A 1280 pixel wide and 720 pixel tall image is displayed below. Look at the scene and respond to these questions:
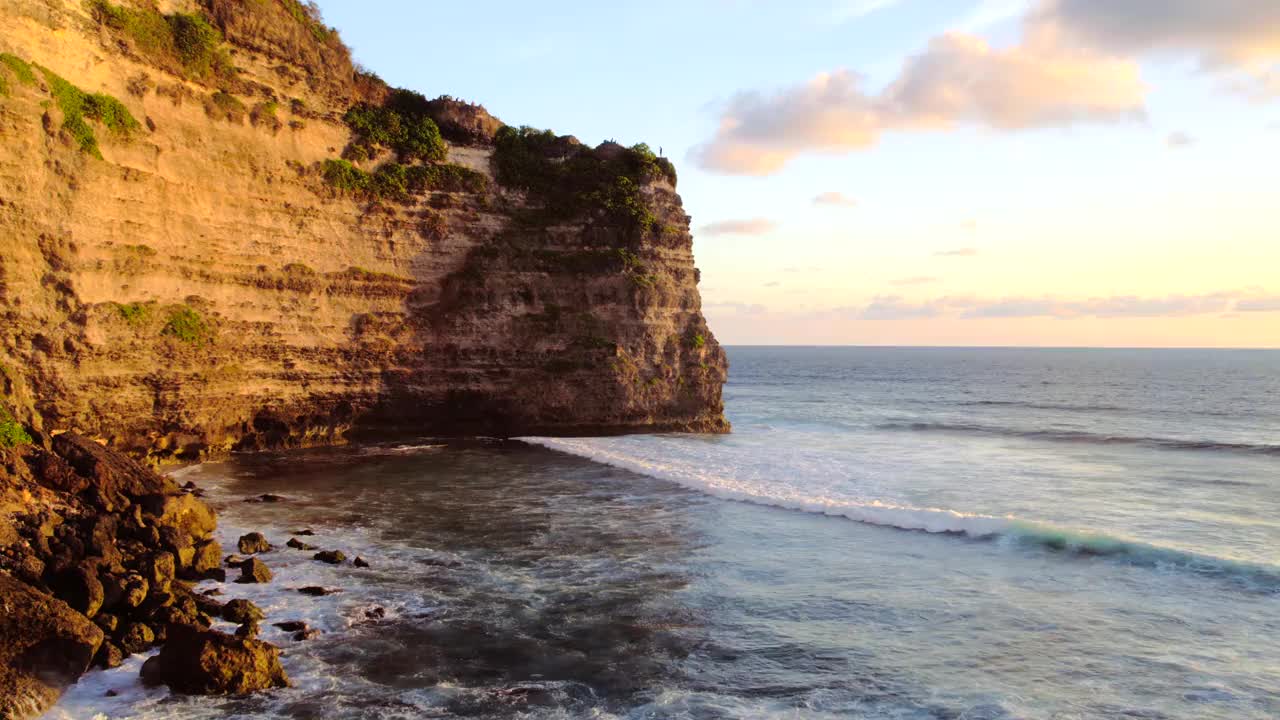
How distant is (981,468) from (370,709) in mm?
27094

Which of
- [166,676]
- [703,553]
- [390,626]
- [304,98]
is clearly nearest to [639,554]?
[703,553]

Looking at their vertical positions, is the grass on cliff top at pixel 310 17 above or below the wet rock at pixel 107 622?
above

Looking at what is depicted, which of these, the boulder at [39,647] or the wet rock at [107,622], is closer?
the boulder at [39,647]

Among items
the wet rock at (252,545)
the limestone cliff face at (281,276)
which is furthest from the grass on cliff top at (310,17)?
the wet rock at (252,545)

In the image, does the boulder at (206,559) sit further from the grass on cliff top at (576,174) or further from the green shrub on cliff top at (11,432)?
the grass on cliff top at (576,174)

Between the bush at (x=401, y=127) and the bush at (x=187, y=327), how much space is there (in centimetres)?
1054

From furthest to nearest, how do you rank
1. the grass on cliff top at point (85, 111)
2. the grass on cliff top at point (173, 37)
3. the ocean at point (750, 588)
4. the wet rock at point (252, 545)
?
the grass on cliff top at point (173, 37)
the grass on cliff top at point (85, 111)
the wet rock at point (252, 545)
the ocean at point (750, 588)

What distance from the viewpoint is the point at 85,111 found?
79.3 feet

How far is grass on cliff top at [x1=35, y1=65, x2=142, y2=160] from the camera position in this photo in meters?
23.2

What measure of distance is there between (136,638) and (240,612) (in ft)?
4.68

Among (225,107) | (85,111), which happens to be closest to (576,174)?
(225,107)

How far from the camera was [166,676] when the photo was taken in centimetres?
1047

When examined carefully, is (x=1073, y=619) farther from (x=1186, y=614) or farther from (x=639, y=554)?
(x=639, y=554)

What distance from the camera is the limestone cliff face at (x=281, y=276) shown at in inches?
897
